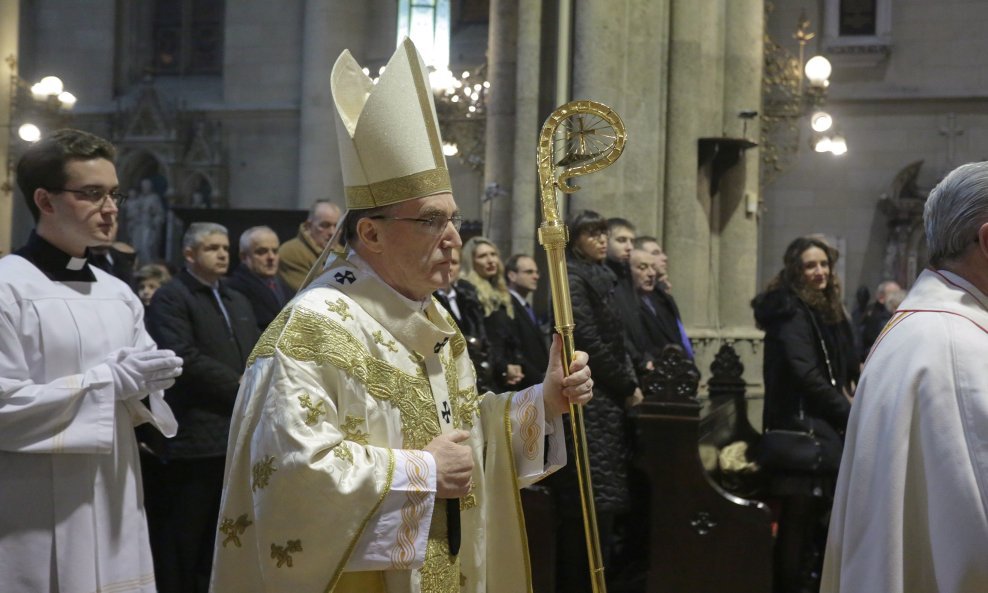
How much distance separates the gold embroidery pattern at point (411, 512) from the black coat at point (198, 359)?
2384 millimetres

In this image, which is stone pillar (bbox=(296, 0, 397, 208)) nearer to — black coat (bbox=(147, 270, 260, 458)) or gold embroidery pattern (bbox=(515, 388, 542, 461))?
black coat (bbox=(147, 270, 260, 458))

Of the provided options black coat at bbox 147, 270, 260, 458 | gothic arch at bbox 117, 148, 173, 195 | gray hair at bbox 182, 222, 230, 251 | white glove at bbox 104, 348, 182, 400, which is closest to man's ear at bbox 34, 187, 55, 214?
white glove at bbox 104, 348, 182, 400

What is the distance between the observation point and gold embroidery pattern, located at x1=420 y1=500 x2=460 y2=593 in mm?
2564

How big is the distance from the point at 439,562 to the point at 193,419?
2407 millimetres

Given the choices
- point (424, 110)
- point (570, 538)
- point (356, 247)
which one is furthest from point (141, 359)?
point (570, 538)

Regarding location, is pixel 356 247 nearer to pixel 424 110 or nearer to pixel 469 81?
pixel 424 110

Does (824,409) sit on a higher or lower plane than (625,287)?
lower

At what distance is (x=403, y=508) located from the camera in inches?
95.1

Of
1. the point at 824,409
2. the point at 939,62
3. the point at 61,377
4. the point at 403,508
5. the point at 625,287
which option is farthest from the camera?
the point at 939,62

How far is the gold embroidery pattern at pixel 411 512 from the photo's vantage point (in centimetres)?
242

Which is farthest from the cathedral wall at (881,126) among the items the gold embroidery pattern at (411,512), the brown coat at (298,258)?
the gold embroidery pattern at (411,512)

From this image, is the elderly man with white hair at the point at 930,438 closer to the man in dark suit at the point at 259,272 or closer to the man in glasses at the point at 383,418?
the man in glasses at the point at 383,418

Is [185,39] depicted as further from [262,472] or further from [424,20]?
[262,472]

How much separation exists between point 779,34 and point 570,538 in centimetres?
1403
